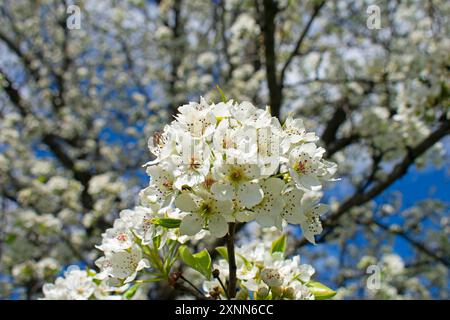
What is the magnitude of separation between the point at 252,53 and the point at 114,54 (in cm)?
318

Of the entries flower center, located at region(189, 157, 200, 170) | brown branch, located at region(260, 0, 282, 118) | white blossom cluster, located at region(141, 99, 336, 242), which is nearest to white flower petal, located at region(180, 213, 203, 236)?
white blossom cluster, located at region(141, 99, 336, 242)

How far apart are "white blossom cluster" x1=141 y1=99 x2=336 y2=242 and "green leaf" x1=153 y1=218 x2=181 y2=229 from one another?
59 mm

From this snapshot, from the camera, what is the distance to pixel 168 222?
1429mm

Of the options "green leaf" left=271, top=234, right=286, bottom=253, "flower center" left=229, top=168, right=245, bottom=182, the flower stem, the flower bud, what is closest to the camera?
"flower center" left=229, top=168, right=245, bottom=182

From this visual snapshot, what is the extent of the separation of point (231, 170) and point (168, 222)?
29 cm

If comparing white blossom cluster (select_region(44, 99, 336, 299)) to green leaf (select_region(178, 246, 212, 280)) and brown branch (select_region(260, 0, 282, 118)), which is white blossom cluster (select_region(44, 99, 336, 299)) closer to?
green leaf (select_region(178, 246, 212, 280))

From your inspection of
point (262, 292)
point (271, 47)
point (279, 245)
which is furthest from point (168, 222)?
point (271, 47)

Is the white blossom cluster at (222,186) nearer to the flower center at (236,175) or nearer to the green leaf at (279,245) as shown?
the flower center at (236,175)

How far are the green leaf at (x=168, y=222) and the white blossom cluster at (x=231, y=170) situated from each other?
0.06 m

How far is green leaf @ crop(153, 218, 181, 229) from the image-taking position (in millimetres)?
1414

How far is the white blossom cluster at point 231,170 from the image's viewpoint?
1279 mm

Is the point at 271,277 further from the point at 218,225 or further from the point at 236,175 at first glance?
the point at 236,175

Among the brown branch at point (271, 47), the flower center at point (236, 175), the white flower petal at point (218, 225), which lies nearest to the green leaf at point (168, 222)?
the white flower petal at point (218, 225)
